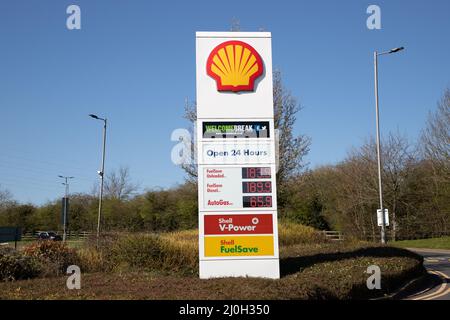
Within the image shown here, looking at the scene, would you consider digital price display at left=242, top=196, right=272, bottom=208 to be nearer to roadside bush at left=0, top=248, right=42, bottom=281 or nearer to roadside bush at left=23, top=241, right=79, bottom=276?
roadside bush at left=23, top=241, right=79, bottom=276

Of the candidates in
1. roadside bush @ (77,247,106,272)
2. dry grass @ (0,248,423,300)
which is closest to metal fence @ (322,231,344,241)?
dry grass @ (0,248,423,300)

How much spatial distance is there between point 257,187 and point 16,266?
656 cm

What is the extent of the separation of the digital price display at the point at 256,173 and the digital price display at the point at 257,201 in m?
0.51

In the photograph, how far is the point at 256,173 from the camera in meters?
11.7

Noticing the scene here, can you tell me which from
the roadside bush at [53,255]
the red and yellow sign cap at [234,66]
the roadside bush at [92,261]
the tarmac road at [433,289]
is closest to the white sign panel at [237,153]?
the red and yellow sign cap at [234,66]

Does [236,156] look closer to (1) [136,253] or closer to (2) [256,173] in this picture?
(2) [256,173]

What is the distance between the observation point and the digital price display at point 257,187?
11594 millimetres

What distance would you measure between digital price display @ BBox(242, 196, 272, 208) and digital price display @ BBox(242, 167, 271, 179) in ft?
1.69

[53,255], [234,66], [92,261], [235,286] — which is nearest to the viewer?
[235,286]

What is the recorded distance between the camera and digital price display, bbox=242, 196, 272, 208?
11.5m

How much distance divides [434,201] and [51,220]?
3837 cm

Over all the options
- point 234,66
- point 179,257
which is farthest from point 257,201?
point 234,66

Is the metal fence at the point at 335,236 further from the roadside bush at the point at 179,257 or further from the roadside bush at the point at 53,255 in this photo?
the roadside bush at the point at 53,255

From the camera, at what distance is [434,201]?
37500 mm
